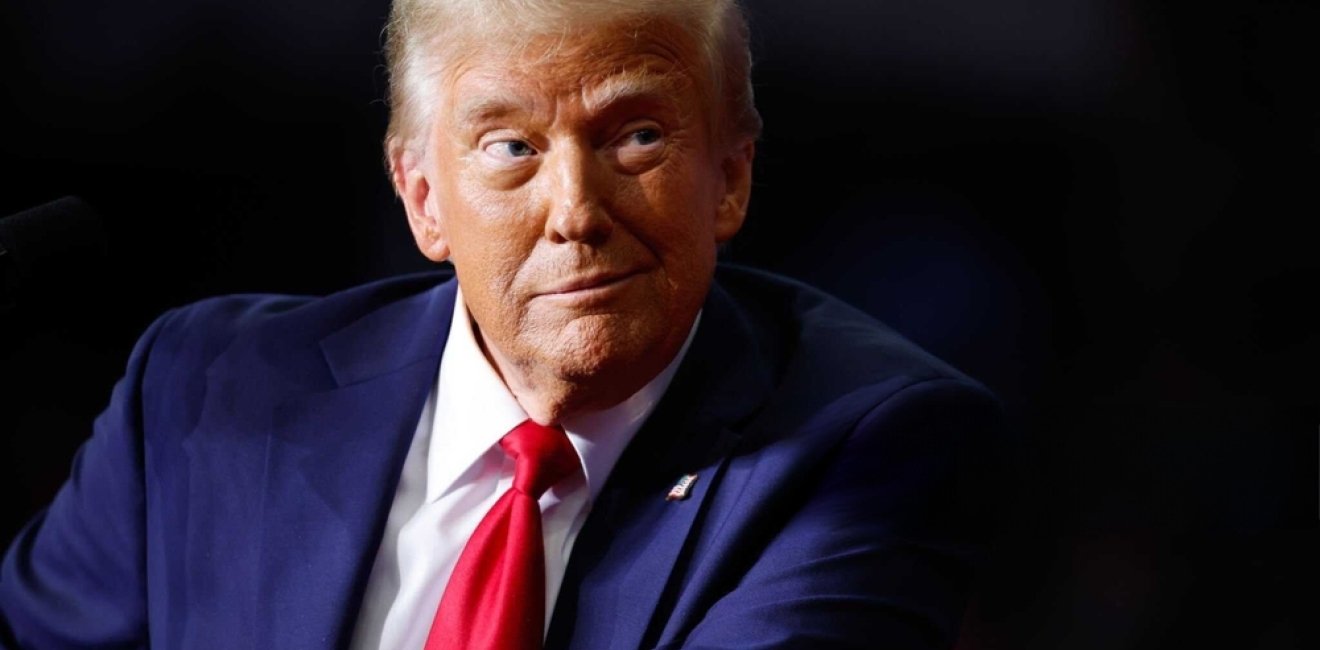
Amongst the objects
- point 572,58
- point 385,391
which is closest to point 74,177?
point 385,391

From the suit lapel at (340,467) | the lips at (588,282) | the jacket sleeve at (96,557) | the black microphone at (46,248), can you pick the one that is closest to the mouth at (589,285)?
the lips at (588,282)

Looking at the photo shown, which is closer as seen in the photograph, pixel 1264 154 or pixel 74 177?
pixel 1264 154

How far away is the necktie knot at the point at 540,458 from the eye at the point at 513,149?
1.08 ft

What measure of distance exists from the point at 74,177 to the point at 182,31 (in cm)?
27

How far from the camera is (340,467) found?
187cm

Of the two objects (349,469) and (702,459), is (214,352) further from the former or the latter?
(702,459)

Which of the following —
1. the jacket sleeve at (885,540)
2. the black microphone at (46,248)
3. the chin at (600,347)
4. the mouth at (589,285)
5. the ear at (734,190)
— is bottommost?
the jacket sleeve at (885,540)

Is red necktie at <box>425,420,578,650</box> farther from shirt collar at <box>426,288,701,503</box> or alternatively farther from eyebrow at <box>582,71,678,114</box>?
eyebrow at <box>582,71,678,114</box>

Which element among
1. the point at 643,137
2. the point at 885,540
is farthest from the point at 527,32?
the point at 885,540

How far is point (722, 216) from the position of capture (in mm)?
1860

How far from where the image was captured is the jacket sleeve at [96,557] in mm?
2016

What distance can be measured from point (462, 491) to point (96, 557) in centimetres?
54

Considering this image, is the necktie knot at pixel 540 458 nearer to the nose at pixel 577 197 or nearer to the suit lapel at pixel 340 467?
the suit lapel at pixel 340 467

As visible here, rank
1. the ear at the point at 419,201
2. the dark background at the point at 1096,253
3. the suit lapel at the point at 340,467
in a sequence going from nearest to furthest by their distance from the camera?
the suit lapel at the point at 340,467 → the ear at the point at 419,201 → the dark background at the point at 1096,253
